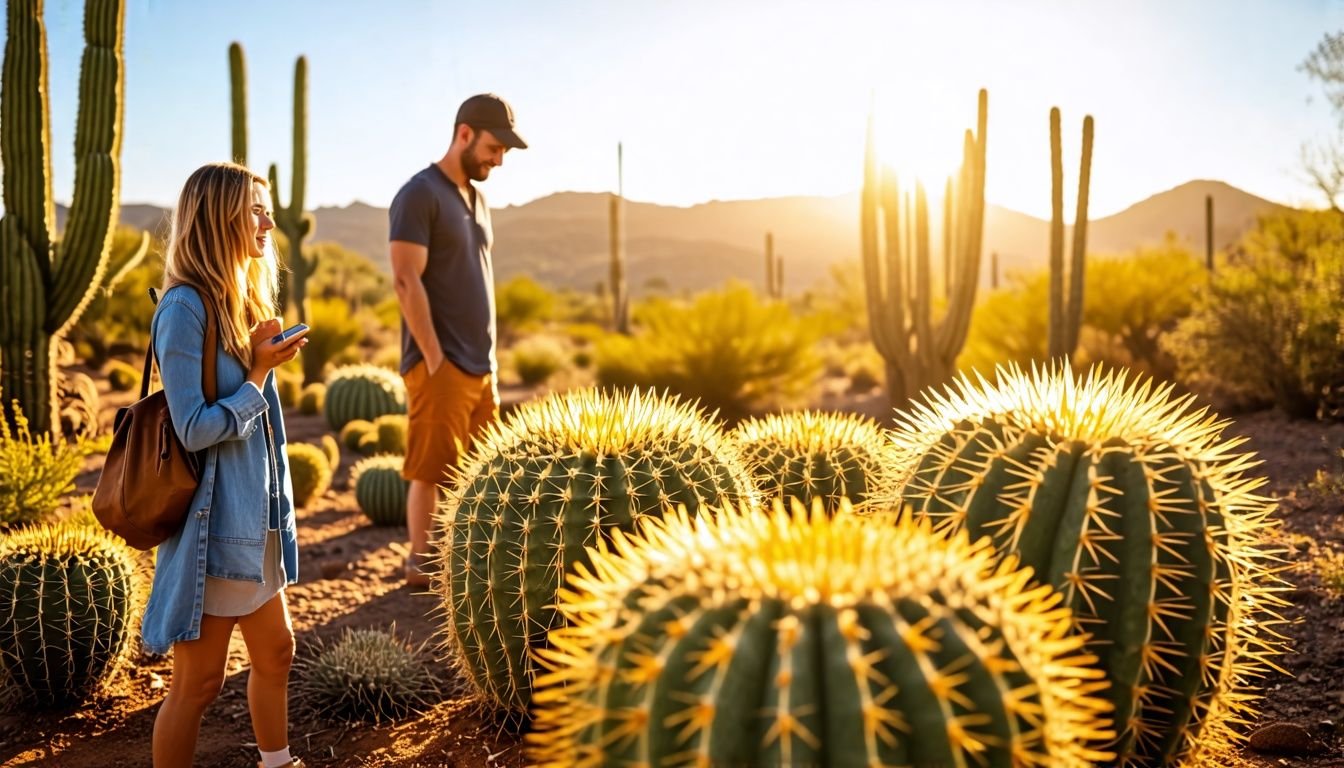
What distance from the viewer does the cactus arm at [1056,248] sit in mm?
12531

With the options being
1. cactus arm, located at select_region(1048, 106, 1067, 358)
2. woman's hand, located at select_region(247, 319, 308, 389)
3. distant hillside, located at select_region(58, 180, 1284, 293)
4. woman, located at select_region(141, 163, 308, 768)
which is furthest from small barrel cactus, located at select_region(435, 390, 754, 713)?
distant hillside, located at select_region(58, 180, 1284, 293)

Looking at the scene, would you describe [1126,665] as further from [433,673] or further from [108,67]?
[108,67]

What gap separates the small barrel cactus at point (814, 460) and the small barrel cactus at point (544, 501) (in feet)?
1.28

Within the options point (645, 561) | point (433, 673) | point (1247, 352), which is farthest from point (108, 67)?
point (1247, 352)

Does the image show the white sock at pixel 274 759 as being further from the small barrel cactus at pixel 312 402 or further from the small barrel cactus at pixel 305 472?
the small barrel cactus at pixel 312 402

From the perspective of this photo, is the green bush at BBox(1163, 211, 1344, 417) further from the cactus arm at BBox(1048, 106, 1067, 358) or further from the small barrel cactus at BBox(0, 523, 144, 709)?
the small barrel cactus at BBox(0, 523, 144, 709)

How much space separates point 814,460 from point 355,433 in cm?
785

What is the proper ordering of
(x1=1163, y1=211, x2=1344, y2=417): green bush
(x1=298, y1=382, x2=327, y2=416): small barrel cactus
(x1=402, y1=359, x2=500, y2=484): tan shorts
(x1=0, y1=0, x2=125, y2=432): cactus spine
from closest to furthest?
1. (x1=402, y1=359, x2=500, y2=484): tan shorts
2. (x1=0, y1=0, x2=125, y2=432): cactus spine
3. (x1=1163, y1=211, x2=1344, y2=417): green bush
4. (x1=298, y1=382, x2=327, y2=416): small barrel cactus

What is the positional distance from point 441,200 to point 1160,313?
48.2ft

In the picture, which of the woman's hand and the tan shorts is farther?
the tan shorts

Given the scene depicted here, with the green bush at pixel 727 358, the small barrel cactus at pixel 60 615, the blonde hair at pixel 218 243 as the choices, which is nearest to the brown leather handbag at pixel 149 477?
the blonde hair at pixel 218 243

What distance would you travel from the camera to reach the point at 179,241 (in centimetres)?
310

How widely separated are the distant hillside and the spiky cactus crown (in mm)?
82338

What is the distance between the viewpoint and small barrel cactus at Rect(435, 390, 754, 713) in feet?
10.3
